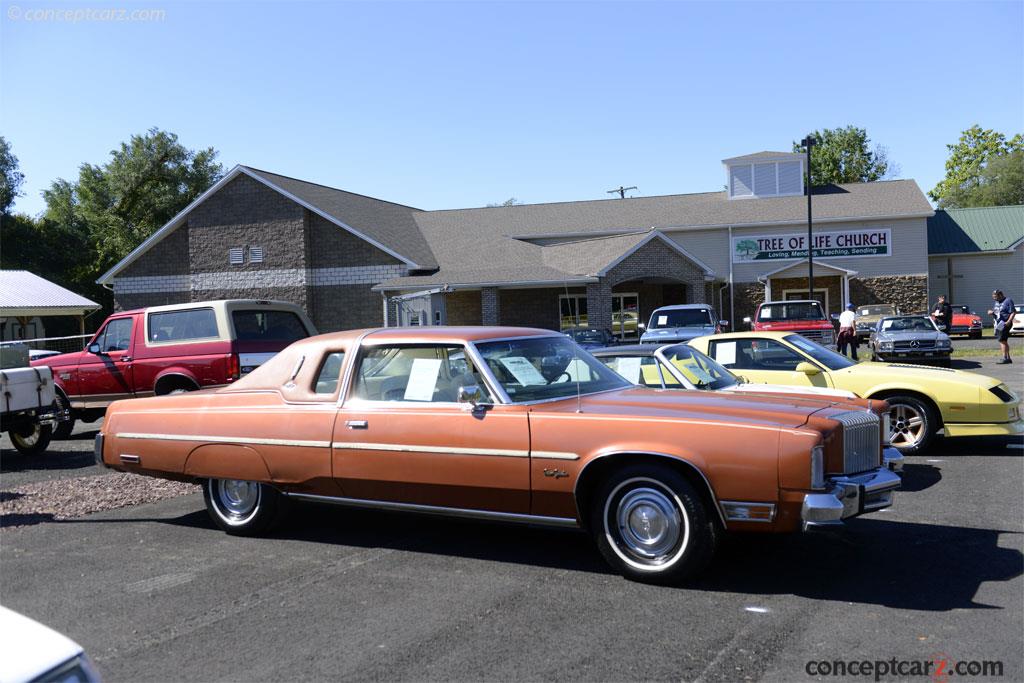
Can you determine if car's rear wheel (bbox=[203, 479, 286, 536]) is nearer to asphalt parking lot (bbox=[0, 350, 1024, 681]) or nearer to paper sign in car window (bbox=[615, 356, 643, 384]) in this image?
asphalt parking lot (bbox=[0, 350, 1024, 681])

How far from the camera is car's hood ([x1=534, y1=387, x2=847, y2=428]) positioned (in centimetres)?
517

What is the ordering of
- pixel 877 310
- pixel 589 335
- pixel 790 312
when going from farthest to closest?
1. pixel 877 310
2. pixel 790 312
3. pixel 589 335

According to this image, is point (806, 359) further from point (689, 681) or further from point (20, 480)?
point (20, 480)

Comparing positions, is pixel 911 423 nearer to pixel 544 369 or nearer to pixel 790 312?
pixel 544 369

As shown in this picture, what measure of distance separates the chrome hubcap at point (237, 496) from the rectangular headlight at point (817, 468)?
410 cm

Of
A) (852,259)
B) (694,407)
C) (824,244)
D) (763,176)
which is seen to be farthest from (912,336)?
(763,176)

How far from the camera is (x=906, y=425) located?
9.70 m

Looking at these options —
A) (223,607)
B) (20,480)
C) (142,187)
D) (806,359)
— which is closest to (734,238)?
(806,359)

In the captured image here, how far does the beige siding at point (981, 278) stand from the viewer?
135 ft

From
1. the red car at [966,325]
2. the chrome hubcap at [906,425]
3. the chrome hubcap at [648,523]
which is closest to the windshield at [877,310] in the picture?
the red car at [966,325]

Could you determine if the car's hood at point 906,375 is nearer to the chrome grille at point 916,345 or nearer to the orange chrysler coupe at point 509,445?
the orange chrysler coupe at point 509,445

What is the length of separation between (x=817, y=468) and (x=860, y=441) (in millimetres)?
775

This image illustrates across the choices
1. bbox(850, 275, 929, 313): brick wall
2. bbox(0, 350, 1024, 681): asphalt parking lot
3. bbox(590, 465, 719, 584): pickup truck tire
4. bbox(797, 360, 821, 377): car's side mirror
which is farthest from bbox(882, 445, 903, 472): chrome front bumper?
bbox(850, 275, 929, 313): brick wall

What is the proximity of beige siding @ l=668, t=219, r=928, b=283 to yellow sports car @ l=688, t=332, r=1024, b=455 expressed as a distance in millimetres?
27269
